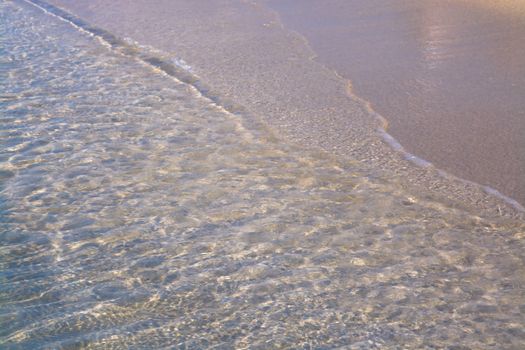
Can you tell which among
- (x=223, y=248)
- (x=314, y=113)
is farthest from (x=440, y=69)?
(x=223, y=248)

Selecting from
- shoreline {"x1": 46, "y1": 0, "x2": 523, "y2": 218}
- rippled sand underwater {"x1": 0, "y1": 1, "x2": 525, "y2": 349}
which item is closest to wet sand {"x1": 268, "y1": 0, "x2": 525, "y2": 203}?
shoreline {"x1": 46, "y1": 0, "x2": 523, "y2": 218}

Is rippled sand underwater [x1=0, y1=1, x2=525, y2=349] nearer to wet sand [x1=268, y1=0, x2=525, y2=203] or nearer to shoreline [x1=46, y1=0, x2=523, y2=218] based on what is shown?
shoreline [x1=46, y1=0, x2=523, y2=218]

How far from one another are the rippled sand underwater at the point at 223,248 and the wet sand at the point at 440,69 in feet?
2.49

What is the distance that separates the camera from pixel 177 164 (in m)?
5.89

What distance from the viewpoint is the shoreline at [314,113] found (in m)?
5.36

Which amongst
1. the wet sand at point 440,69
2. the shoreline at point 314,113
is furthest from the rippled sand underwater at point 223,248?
the wet sand at point 440,69

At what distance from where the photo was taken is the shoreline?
5.36m

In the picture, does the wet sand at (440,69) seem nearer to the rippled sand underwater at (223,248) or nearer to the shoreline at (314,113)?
the shoreline at (314,113)

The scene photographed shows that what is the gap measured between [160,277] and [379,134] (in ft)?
9.00

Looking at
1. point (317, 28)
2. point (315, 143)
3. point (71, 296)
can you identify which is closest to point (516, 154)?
point (315, 143)

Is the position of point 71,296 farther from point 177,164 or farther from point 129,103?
point 129,103

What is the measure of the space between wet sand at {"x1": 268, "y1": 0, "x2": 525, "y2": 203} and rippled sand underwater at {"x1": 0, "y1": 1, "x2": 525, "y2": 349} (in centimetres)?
76

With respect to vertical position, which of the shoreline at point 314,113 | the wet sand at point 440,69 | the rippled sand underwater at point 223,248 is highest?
the wet sand at point 440,69

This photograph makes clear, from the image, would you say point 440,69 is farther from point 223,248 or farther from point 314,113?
point 223,248
